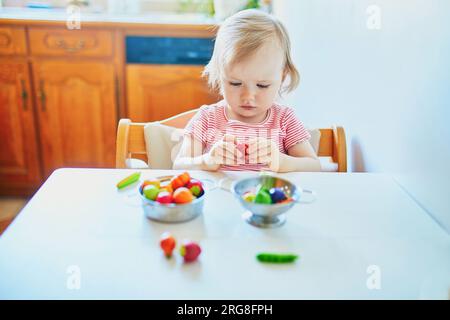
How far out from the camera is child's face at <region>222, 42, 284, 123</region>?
3.21 feet

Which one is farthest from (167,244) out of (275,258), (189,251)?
(275,258)

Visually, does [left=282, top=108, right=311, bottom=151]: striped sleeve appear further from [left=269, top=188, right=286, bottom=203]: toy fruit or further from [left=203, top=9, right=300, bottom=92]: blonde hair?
[left=269, top=188, right=286, bottom=203]: toy fruit

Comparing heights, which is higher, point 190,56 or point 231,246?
point 190,56

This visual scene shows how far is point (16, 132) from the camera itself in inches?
89.0

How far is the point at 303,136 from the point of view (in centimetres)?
110

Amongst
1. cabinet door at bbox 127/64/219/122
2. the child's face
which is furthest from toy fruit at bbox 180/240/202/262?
cabinet door at bbox 127/64/219/122

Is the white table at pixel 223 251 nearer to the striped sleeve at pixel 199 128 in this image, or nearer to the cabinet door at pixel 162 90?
the striped sleeve at pixel 199 128

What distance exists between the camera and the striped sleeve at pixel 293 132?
1096 millimetres

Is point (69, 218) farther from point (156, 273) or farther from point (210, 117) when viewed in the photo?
point (210, 117)

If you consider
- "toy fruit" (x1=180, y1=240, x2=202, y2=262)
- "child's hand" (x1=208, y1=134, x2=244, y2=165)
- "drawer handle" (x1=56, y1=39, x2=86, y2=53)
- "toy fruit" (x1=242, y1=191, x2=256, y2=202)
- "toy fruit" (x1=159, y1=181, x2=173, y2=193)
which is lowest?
"toy fruit" (x1=180, y1=240, x2=202, y2=262)

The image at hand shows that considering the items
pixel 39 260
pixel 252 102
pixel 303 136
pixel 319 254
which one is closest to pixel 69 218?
pixel 39 260

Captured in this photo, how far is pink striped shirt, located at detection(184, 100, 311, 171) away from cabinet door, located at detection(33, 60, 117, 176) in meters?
1.28
